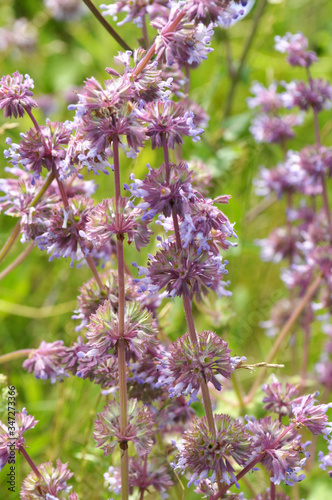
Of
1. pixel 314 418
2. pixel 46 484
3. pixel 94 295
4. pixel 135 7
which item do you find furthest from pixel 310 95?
pixel 46 484

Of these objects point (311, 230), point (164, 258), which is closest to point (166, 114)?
point (164, 258)

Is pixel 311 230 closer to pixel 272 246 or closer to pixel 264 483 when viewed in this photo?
pixel 272 246

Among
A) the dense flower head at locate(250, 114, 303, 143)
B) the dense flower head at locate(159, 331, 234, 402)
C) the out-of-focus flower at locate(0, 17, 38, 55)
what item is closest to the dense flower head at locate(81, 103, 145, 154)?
the dense flower head at locate(159, 331, 234, 402)

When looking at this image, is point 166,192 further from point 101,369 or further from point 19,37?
point 19,37

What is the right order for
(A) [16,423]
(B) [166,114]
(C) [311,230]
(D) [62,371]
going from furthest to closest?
(C) [311,230] → (D) [62,371] → (A) [16,423] → (B) [166,114]

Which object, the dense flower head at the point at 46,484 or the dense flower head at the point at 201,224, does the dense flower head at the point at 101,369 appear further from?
the dense flower head at the point at 201,224

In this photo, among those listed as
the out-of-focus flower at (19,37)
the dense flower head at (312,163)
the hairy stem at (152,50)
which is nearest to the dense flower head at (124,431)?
the hairy stem at (152,50)
